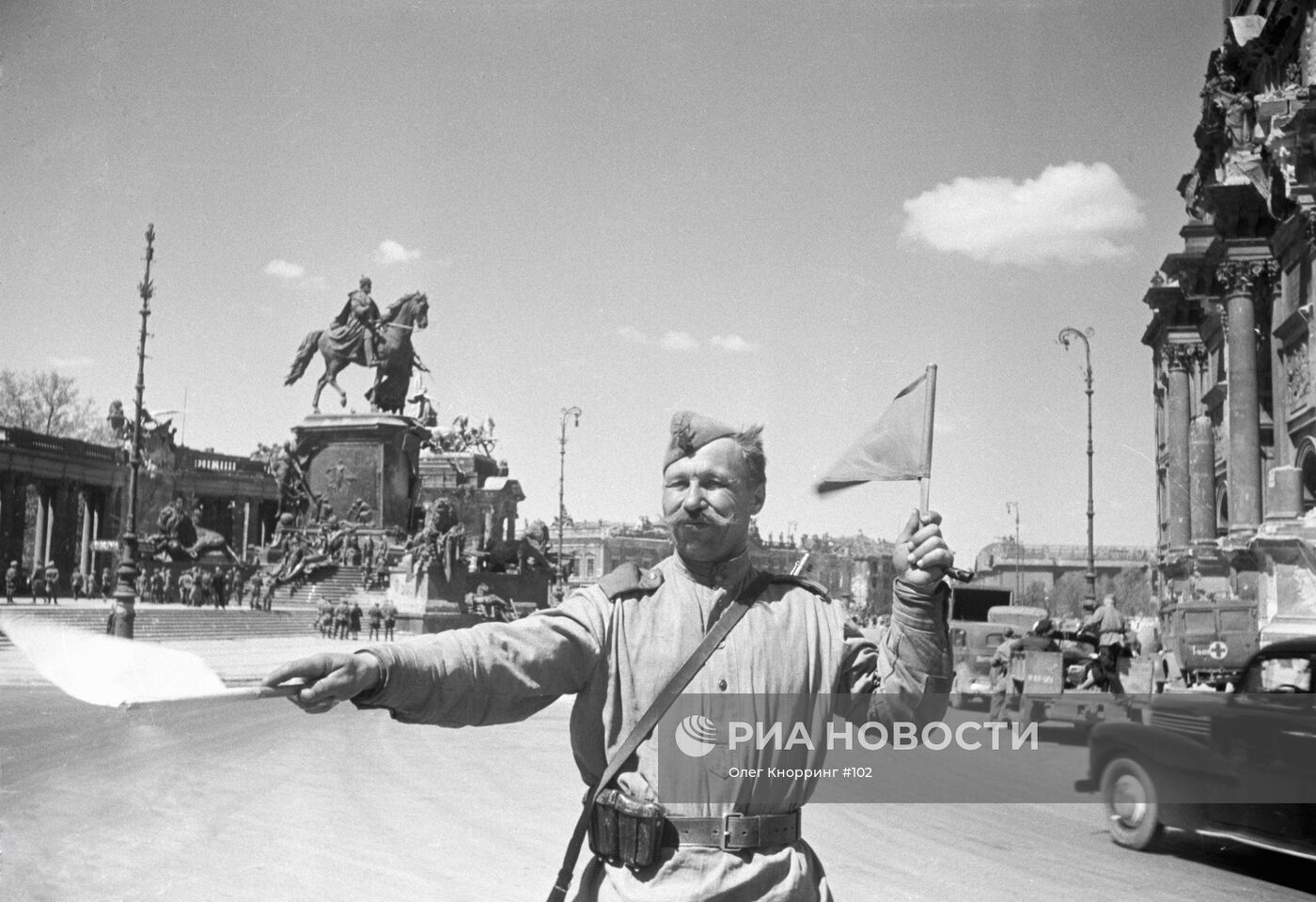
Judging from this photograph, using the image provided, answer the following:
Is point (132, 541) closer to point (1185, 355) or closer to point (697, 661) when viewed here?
point (697, 661)

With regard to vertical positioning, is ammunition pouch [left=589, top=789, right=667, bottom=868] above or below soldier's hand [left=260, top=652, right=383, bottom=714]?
below

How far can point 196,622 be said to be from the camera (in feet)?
107

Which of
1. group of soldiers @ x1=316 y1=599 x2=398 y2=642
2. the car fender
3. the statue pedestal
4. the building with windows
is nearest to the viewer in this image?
the car fender

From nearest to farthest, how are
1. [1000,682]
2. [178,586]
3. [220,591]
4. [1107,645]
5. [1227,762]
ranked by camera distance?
[1227,762]
[1107,645]
[1000,682]
[220,591]
[178,586]

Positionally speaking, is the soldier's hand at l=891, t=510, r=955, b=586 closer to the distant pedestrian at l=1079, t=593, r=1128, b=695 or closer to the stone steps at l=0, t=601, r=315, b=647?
the distant pedestrian at l=1079, t=593, r=1128, b=695

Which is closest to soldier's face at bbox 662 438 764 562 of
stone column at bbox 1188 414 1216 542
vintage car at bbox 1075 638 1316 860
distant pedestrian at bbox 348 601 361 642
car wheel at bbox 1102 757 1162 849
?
vintage car at bbox 1075 638 1316 860

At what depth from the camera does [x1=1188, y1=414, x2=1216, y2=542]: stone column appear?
3716 centimetres

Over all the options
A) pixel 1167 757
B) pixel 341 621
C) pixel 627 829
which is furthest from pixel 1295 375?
pixel 627 829

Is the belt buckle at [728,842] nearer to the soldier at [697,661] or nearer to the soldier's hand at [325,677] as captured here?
the soldier at [697,661]

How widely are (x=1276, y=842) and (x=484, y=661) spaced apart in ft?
22.6

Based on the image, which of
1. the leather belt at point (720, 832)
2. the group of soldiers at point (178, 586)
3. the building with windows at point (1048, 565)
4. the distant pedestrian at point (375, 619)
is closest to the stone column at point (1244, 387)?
the building with windows at point (1048, 565)

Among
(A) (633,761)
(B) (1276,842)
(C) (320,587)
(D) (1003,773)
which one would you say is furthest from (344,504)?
(A) (633,761)

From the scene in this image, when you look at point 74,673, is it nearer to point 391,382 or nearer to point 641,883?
point 641,883

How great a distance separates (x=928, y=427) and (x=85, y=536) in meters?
59.6
